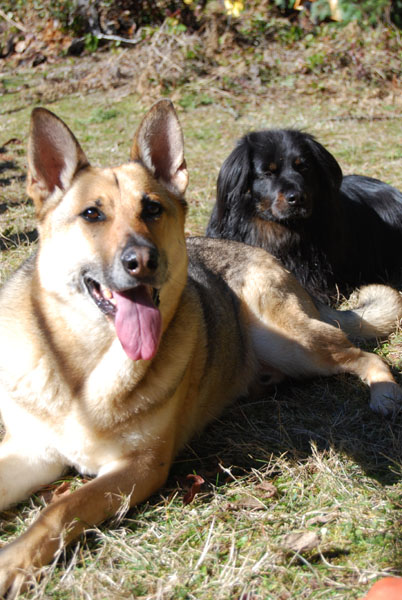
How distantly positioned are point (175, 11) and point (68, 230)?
11.5m

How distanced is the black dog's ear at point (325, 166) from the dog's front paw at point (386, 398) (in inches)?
89.1

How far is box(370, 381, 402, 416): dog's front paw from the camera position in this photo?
364 centimetres

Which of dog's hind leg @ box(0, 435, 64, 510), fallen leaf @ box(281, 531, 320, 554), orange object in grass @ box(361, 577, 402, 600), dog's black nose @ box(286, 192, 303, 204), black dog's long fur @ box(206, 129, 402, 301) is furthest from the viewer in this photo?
black dog's long fur @ box(206, 129, 402, 301)

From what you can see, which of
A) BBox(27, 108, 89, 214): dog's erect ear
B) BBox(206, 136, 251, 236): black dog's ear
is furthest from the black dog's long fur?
BBox(27, 108, 89, 214): dog's erect ear

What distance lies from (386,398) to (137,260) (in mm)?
1918

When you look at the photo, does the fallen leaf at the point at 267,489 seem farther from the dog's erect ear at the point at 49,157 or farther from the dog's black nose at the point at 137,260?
the dog's erect ear at the point at 49,157

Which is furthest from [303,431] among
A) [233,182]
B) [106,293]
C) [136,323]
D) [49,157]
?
[233,182]

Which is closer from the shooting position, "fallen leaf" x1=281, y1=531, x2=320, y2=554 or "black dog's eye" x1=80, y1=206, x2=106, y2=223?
"fallen leaf" x1=281, y1=531, x2=320, y2=554

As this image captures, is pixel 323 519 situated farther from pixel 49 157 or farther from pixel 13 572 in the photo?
pixel 49 157

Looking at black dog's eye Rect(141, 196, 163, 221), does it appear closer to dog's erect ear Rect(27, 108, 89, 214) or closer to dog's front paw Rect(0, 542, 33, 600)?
dog's erect ear Rect(27, 108, 89, 214)

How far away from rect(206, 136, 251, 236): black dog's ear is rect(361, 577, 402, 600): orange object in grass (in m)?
3.86

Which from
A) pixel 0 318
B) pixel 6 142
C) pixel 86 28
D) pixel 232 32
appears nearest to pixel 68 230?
pixel 0 318

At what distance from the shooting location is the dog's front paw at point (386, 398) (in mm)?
3645

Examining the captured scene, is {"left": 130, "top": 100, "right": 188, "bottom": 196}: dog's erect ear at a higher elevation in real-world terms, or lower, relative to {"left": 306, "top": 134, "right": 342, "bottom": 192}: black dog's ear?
higher
